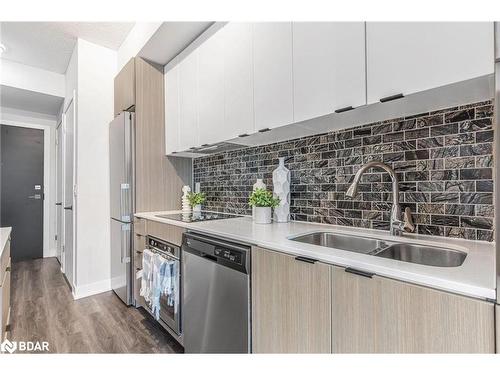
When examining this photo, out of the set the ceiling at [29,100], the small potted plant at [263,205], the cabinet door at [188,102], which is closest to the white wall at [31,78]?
the ceiling at [29,100]

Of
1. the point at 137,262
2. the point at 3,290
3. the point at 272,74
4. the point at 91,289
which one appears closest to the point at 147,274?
the point at 137,262

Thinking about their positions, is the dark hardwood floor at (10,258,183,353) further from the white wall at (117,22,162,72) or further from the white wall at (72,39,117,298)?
the white wall at (117,22,162,72)

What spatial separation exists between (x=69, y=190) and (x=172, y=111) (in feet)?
5.57

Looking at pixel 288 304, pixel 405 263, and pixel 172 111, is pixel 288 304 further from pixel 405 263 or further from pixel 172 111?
pixel 172 111

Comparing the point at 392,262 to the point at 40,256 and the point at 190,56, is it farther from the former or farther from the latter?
the point at 40,256

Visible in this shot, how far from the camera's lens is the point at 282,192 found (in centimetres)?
178

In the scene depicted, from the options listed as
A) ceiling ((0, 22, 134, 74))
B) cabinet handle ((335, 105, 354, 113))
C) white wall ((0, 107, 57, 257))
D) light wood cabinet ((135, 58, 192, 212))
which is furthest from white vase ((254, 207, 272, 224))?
white wall ((0, 107, 57, 257))

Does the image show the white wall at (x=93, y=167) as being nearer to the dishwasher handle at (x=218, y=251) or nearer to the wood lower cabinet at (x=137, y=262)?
the wood lower cabinet at (x=137, y=262)

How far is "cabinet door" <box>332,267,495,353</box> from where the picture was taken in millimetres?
633

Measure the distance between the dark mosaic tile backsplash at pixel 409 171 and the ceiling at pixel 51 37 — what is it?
2101 millimetres

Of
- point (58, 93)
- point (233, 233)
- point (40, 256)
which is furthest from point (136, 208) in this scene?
point (40, 256)

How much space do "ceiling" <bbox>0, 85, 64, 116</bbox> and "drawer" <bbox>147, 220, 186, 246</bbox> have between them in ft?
8.74

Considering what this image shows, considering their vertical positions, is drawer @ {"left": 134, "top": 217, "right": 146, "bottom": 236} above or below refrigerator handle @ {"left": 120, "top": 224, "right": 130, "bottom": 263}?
above

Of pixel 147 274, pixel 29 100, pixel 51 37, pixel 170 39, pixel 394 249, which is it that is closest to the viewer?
pixel 394 249
